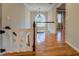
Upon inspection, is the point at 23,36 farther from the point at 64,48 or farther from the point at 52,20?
the point at 64,48

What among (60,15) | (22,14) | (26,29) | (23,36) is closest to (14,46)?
(23,36)

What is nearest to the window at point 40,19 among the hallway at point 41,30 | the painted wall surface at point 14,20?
the hallway at point 41,30

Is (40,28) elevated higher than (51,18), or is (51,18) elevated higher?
(51,18)

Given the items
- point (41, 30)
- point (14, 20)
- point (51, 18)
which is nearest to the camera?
point (14, 20)

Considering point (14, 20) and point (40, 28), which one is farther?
point (40, 28)

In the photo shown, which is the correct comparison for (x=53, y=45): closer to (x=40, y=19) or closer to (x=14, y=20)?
(x=40, y=19)

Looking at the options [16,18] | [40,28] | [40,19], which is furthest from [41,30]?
[16,18]

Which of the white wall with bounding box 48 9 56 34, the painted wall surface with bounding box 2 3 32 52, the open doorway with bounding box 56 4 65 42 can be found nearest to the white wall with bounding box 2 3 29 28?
the painted wall surface with bounding box 2 3 32 52

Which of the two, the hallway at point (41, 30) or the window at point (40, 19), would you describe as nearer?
the hallway at point (41, 30)

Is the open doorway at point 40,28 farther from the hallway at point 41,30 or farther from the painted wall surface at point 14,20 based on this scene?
the painted wall surface at point 14,20

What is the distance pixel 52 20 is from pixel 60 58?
72cm

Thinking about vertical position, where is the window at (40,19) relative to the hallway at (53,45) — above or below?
above

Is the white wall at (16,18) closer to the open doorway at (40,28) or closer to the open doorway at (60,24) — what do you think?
the open doorway at (40,28)

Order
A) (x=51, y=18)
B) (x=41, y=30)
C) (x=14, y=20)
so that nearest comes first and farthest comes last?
(x=14, y=20) < (x=51, y=18) < (x=41, y=30)
